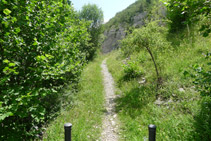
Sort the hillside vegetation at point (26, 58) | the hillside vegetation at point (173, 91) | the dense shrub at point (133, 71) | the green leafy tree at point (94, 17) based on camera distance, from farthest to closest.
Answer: the green leafy tree at point (94, 17)
the dense shrub at point (133, 71)
the hillside vegetation at point (173, 91)
the hillside vegetation at point (26, 58)

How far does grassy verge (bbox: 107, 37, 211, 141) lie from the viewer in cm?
443

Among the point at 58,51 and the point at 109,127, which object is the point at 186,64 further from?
the point at 58,51

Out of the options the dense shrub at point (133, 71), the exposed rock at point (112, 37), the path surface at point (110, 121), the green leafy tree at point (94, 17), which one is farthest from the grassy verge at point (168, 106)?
the exposed rock at point (112, 37)

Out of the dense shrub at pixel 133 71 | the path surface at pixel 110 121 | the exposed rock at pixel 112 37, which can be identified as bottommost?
the path surface at pixel 110 121

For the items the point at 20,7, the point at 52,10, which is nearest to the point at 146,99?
the point at 52,10

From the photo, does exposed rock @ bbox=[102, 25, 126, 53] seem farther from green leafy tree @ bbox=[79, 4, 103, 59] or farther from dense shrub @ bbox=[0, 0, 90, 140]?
dense shrub @ bbox=[0, 0, 90, 140]

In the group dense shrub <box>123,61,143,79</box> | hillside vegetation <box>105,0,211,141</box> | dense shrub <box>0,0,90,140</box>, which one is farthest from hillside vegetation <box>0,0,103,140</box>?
dense shrub <box>123,61,143,79</box>

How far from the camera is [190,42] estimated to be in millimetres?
10203

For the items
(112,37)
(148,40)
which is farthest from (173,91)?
(112,37)

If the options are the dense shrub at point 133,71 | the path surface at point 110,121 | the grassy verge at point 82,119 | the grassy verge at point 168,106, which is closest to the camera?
the grassy verge at point 168,106

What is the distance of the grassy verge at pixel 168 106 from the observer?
4.43m

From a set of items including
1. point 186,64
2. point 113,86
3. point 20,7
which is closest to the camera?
point 20,7

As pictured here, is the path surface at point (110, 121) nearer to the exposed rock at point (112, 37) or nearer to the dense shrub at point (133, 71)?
the dense shrub at point (133, 71)

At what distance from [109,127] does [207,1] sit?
5388 mm
